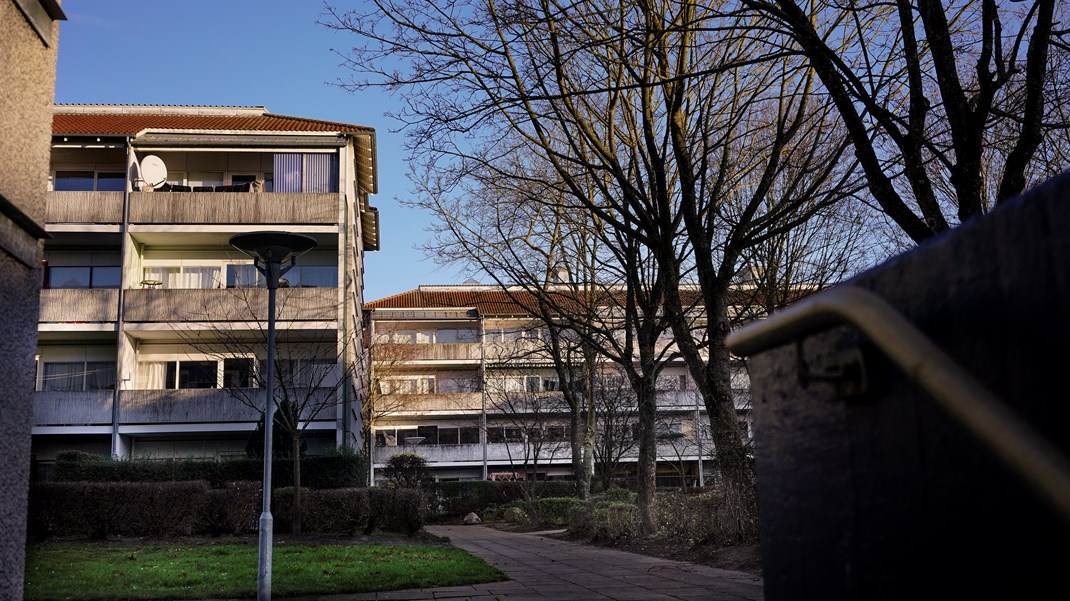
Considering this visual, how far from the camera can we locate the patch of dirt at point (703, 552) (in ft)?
38.2

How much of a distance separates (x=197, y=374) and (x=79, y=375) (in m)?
3.94

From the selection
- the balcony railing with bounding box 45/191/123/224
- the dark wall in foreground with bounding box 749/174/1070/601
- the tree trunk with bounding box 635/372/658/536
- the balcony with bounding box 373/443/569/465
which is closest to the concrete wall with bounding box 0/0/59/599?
the dark wall in foreground with bounding box 749/174/1070/601

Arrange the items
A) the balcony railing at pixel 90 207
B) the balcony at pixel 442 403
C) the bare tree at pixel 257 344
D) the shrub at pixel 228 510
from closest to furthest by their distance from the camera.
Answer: the shrub at pixel 228 510, the bare tree at pixel 257 344, the balcony railing at pixel 90 207, the balcony at pixel 442 403

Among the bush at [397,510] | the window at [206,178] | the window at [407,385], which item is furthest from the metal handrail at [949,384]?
the window at [407,385]

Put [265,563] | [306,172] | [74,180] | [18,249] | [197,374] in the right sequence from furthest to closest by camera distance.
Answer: [74,180], [306,172], [197,374], [265,563], [18,249]

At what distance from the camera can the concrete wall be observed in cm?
537

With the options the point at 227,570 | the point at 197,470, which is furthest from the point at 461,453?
the point at 227,570

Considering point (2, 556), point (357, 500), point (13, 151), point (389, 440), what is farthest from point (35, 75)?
point (389, 440)

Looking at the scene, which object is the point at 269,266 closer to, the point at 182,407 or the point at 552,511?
the point at 552,511

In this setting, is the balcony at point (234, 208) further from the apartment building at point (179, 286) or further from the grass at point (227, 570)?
the grass at point (227, 570)

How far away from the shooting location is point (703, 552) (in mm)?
13352

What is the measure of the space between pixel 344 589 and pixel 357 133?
26.4 meters

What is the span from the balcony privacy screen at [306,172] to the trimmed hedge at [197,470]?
10.9 metres

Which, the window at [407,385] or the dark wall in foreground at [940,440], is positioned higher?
the window at [407,385]
